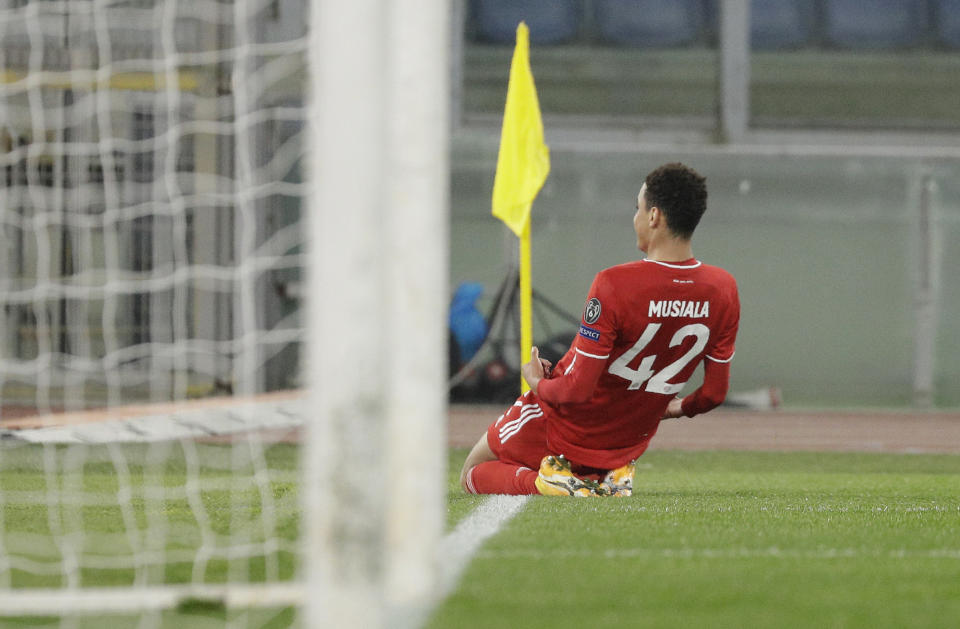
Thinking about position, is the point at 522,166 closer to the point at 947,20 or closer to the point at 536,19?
the point at 536,19

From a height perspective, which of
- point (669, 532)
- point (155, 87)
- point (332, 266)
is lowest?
point (669, 532)

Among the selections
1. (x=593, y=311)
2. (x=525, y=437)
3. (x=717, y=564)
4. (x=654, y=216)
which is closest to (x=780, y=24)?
(x=525, y=437)

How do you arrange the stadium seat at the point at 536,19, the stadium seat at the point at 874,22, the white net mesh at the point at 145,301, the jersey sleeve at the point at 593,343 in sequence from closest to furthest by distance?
1. the white net mesh at the point at 145,301
2. the jersey sleeve at the point at 593,343
3. the stadium seat at the point at 536,19
4. the stadium seat at the point at 874,22

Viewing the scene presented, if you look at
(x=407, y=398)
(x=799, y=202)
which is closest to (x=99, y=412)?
(x=407, y=398)

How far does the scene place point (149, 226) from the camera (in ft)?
36.6

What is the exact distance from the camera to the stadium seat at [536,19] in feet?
46.6

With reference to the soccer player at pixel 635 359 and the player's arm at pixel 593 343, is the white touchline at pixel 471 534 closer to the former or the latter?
the soccer player at pixel 635 359

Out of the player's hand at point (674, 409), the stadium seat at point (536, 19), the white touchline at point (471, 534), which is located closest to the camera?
the white touchline at point (471, 534)

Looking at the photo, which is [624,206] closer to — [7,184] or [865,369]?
[865,369]

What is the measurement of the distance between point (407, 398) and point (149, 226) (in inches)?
366

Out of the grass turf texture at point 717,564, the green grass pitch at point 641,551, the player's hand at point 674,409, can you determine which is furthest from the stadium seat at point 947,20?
the player's hand at point 674,409

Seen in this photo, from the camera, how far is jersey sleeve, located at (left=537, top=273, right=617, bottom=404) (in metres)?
3.96

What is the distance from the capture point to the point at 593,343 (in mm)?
3965

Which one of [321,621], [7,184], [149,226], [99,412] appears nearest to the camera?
[321,621]
